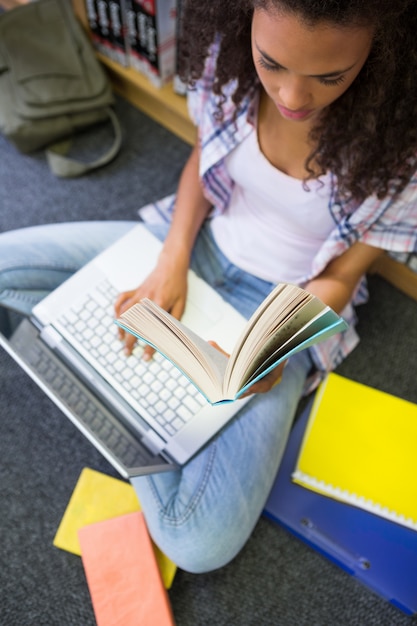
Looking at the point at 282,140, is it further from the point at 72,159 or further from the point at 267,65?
the point at 72,159

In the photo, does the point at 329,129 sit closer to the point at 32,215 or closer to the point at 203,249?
the point at 203,249

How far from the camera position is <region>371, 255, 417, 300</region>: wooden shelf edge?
1.35 metres

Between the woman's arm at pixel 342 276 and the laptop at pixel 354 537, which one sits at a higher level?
the woman's arm at pixel 342 276

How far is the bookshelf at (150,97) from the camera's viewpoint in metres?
1.46

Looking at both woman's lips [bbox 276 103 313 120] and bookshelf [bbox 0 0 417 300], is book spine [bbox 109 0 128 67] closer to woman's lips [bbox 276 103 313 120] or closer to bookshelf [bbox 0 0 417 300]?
bookshelf [bbox 0 0 417 300]

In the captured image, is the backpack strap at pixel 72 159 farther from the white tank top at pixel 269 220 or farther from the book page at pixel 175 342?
the book page at pixel 175 342

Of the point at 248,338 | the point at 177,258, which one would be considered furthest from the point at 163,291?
the point at 248,338

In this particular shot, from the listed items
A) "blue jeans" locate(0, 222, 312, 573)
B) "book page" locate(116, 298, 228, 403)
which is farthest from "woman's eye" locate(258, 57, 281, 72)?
"blue jeans" locate(0, 222, 312, 573)

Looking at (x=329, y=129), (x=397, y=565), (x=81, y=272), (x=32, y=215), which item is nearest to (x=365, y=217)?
(x=329, y=129)

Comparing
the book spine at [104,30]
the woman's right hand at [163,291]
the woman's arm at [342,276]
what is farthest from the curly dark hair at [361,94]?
the book spine at [104,30]

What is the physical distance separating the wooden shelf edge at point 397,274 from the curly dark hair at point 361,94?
55 centimetres

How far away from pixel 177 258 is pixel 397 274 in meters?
0.63

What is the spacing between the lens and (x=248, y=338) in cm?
66

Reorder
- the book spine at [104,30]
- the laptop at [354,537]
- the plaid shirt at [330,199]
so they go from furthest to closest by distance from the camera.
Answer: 1. the book spine at [104,30]
2. the laptop at [354,537]
3. the plaid shirt at [330,199]
